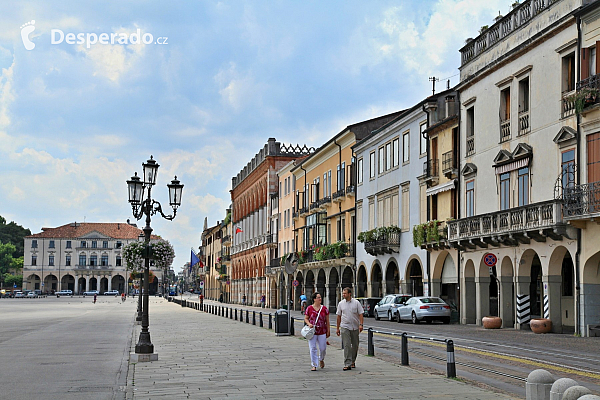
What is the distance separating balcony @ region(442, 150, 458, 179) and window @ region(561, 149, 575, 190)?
9.91 meters

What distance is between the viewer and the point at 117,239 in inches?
6885

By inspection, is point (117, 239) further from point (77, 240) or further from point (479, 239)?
point (479, 239)

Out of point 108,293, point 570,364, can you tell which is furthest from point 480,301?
point 108,293

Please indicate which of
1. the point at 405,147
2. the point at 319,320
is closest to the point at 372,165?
Result: the point at 405,147

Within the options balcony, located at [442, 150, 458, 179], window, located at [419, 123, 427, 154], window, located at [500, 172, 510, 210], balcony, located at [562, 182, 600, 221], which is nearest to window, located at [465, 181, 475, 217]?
balcony, located at [442, 150, 458, 179]

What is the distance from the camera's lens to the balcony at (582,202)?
24.7 meters

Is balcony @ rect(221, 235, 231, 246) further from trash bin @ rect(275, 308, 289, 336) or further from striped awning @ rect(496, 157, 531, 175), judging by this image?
trash bin @ rect(275, 308, 289, 336)

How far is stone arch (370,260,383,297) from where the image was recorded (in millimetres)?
48219

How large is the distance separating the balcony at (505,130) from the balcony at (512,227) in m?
3.40

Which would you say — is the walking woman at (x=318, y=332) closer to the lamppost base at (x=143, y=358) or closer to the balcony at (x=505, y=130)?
the lamppost base at (x=143, y=358)

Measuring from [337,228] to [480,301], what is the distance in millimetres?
22231

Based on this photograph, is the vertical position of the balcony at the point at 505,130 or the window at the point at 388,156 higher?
the window at the point at 388,156

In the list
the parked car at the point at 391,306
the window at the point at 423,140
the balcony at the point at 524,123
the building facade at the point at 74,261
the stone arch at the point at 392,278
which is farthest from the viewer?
the building facade at the point at 74,261

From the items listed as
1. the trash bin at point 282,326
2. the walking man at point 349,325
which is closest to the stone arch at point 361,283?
the trash bin at point 282,326
